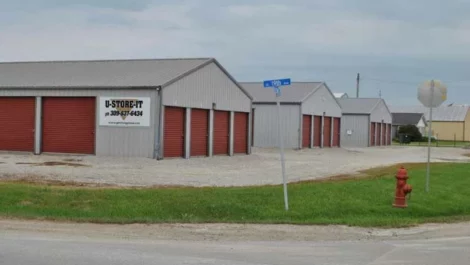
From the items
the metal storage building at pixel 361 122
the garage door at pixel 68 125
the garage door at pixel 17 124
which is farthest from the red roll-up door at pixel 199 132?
the metal storage building at pixel 361 122

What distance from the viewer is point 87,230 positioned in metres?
11.6

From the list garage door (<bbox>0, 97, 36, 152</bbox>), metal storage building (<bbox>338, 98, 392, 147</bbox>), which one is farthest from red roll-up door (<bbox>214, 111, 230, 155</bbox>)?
metal storage building (<bbox>338, 98, 392, 147</bbox>)

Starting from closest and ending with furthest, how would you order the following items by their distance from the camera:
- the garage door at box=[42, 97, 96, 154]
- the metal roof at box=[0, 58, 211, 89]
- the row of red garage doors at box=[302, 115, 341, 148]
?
1. the garage door at box=[42, 97, 96, 154]
2. the metal roof at box=[0, 58, 211, 89]
3. the row of red garage doors at box=[302, 115, 341, 148]

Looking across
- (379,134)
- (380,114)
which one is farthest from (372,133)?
(380,114)

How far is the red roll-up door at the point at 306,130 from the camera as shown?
169 feet

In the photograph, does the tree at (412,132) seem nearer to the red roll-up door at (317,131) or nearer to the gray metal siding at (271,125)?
the red roll-up door at (317,131)

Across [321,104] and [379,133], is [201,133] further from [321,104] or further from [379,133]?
[379,133]

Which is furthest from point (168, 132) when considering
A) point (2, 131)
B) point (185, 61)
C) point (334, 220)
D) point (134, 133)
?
point (334, 220)

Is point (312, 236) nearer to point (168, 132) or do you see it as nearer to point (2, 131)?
point (168, 132)

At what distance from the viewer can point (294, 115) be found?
50344mm

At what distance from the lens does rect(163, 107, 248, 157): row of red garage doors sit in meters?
31.8

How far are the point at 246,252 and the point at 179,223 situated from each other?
3.25 meters

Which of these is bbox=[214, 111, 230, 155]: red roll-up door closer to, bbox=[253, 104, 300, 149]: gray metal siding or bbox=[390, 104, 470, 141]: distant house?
bbox=[253, 104, 300, 149]: gray metal siding

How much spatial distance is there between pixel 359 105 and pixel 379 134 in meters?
4.73
